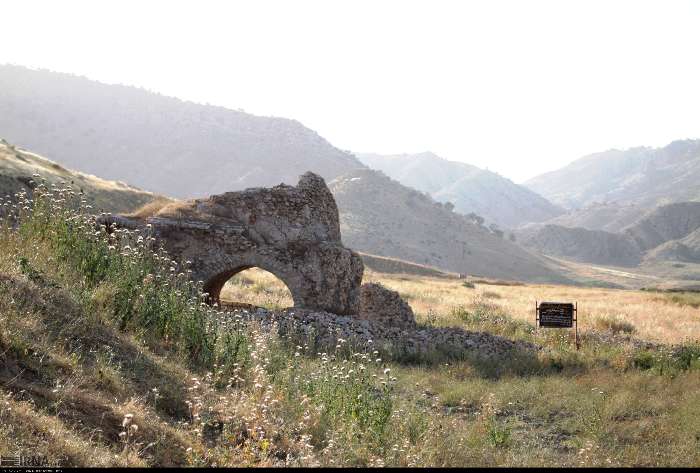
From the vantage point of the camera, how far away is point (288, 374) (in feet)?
27.3

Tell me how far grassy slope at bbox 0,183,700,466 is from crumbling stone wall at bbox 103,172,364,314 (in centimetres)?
490

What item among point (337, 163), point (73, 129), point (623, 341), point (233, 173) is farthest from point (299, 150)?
point (623, 341)

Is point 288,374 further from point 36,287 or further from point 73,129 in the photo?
point 73,129

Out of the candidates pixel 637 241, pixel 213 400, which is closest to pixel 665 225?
pixel 637 241

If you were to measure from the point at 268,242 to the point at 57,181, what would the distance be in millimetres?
28950

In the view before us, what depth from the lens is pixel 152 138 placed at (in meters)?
167

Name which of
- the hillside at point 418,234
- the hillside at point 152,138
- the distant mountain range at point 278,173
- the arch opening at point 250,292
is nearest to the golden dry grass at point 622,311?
the arch opening at point 250,292

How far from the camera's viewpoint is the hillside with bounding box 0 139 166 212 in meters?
35.7

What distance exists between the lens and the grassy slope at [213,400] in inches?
225

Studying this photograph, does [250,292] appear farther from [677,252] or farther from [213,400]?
[677,252]

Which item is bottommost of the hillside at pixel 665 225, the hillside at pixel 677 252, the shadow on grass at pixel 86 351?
the hillside at pixel 677 252

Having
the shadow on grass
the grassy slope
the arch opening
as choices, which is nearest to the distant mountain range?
the arch opening

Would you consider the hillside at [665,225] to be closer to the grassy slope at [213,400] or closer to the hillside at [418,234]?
the hillside at [418,234]

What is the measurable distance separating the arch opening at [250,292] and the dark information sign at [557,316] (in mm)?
6852
